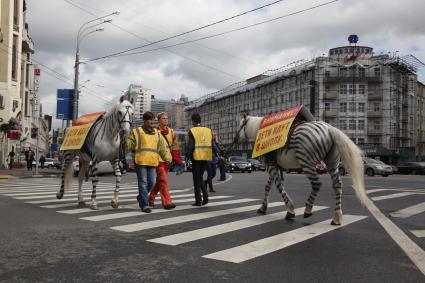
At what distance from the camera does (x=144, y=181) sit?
917cm

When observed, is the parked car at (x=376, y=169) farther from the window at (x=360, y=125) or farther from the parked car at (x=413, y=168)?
the window at (x=360, y=125)

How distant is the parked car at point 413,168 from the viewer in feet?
144

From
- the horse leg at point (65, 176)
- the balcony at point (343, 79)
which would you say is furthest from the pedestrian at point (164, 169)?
the balcony at point (343, 79)

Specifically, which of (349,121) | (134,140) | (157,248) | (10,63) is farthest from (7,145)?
(349,121)

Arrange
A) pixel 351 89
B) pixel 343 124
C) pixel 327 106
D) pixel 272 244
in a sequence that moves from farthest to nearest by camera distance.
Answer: pixel 327 106 < pixel 351 89 < pixel 343 124 < pixel 272 244

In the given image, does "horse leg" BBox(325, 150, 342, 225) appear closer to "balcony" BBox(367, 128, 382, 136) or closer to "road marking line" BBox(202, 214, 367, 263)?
"road marking line" BBox(202, 214, 367, 263)

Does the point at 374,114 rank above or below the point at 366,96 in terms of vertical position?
below

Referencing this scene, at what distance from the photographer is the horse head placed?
9.19 metres

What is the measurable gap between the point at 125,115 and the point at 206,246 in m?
4.17

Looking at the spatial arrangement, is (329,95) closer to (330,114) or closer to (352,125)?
(330,114)

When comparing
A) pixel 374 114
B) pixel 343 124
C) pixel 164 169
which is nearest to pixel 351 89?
pixel 374 114

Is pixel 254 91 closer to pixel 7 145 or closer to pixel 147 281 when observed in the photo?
pixel 7 145

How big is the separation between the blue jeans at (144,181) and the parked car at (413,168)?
3988 cm

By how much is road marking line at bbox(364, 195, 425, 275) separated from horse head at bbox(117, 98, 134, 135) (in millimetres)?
4990
